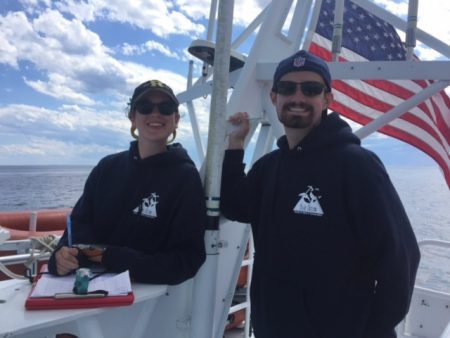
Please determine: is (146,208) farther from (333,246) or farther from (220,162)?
(333,246)

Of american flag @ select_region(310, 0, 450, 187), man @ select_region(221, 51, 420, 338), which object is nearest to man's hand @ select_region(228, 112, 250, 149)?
man @ select_region(221, 51, 420, 338)

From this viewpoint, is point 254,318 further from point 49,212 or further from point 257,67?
point 49,212

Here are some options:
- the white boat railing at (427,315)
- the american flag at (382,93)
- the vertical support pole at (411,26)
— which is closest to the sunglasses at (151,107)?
the vertical support pole at (411,26)

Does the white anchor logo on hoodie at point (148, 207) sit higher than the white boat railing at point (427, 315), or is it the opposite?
the white anchor logo on hoodie at point (148, 207)

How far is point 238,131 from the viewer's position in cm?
220

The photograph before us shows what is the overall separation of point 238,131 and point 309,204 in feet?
2.25

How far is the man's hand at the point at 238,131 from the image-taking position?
2.20 m

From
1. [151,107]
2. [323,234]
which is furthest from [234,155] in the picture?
[323,234]

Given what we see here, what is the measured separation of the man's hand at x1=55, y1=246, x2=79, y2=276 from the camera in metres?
1.77

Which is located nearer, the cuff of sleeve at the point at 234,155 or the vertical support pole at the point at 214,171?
the vertical support pole at the point at 214,171

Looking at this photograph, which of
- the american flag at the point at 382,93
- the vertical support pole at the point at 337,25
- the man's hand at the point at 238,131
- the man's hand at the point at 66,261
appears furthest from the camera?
the american flag at the point at 382,93

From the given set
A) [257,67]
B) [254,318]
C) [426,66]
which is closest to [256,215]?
[254,318]

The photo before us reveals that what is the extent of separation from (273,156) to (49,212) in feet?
19.9

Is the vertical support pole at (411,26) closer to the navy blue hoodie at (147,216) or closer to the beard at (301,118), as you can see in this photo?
the beard at (301,118)
